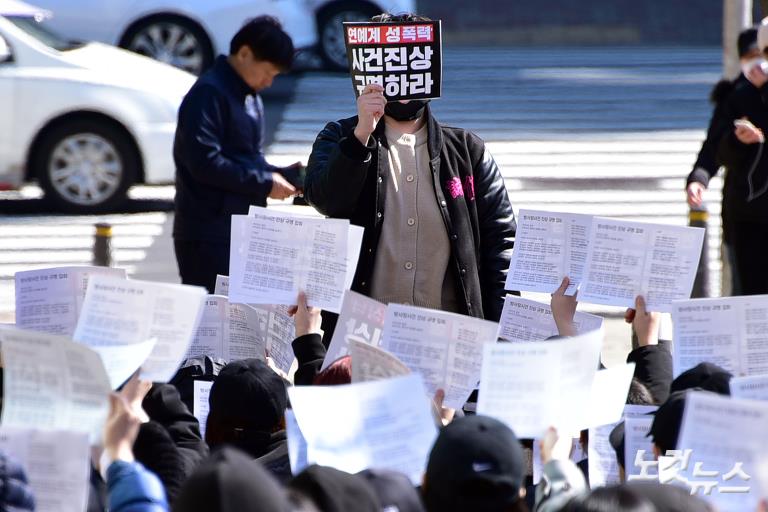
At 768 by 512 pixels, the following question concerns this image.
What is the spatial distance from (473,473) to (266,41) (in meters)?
3.99

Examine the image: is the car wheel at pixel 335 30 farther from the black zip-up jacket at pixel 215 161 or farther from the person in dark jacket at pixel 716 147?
the black zip-up jacket at pixel 215 161

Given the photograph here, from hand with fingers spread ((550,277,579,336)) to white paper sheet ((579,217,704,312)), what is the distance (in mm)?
84

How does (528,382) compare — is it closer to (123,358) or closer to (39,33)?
(123,358)

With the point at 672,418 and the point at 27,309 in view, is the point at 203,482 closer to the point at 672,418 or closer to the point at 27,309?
the point at 672,418

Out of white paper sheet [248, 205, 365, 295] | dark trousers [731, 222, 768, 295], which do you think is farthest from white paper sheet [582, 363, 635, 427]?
dark trousers [731, 222, 768, 295]

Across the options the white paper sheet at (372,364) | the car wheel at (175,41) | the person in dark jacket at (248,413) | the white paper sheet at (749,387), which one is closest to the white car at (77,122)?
the car wheel at (175,41)

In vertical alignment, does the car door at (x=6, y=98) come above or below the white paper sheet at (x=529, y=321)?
above

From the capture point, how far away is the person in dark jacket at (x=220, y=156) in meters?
6.55

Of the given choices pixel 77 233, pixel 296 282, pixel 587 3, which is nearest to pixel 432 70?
pixel 296 282

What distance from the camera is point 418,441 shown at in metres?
3.42

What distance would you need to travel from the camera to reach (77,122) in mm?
11453

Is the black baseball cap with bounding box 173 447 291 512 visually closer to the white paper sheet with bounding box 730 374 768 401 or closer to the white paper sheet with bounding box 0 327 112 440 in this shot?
the white paper sheet with bounding box 0 327 112 440

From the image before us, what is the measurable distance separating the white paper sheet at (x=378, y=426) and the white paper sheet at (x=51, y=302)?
1.24 m

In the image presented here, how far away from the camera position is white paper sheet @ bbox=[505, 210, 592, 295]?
4.71m
